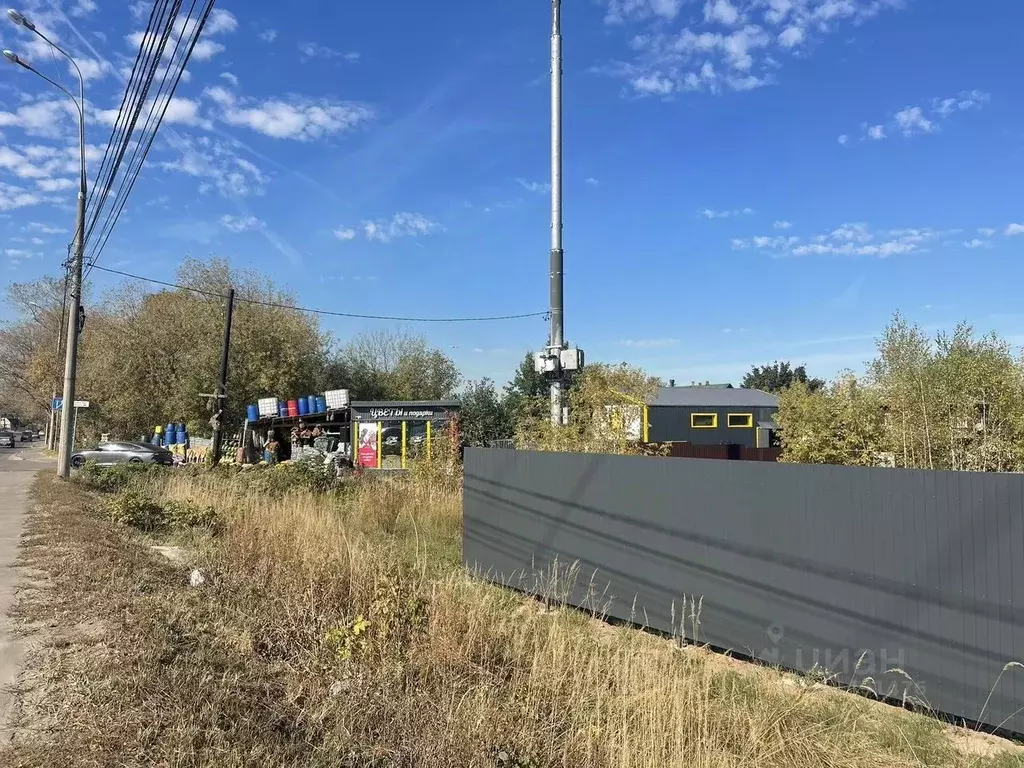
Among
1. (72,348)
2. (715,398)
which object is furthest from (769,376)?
(72,348)

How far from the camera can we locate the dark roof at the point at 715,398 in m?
42.5

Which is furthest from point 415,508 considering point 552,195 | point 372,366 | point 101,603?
point 372,366

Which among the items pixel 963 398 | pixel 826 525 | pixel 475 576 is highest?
pixel 963 398

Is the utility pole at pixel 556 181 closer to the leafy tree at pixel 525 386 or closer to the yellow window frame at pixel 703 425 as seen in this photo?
the leafy tree at pixel 525 386

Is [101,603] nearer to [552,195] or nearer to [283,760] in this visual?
[283,760]

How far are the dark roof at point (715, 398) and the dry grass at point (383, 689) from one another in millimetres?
36355

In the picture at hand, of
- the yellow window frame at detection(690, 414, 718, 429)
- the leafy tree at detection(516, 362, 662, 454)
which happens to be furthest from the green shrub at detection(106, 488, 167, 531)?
the yellow window frame at detection(690, 414, 718, 429)

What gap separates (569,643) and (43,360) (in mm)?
57820

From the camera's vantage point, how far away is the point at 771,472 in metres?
6.32

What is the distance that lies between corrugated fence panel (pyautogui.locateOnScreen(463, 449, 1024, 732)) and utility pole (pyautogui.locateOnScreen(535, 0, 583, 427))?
3146 millimetres

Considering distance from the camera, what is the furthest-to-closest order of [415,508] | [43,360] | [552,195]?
[43,360] → [415,508] → [552,195]

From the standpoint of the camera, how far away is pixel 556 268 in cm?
1238

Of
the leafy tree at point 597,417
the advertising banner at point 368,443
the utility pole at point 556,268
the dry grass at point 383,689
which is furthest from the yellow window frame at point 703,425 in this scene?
the dry grass at point 383,689

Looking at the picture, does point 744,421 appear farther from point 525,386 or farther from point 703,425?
point 525,386
